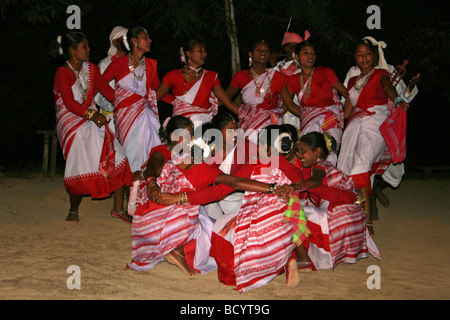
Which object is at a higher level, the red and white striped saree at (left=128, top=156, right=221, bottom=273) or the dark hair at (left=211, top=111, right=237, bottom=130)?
the dark hair at (left=211, top=111, right=237, bottom=130)

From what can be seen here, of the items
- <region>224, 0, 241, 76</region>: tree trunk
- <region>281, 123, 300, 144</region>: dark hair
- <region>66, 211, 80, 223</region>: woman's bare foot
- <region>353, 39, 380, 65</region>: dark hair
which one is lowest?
<region>66, 211, 80, 223</region>: woman's bare foot

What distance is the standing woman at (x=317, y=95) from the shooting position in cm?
577

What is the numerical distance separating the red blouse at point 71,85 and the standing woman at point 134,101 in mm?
81

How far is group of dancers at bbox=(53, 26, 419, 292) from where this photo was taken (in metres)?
4.00

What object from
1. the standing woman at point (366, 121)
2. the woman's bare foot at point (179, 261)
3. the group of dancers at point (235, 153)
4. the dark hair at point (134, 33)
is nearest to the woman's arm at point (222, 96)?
the group of dancers at point (235, 153)

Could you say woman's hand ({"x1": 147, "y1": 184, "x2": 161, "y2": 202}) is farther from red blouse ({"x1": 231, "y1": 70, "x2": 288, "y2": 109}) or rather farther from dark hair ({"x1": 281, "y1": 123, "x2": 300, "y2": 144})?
red blouse ({"x1": 231, "y1": 70, "x2": 288, "y2": 109})

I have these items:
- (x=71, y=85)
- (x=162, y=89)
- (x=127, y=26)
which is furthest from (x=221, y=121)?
(x=127, y=26)

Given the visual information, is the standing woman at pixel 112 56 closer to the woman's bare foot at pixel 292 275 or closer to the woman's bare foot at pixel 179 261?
the woman's bare foot at pixel 179 261

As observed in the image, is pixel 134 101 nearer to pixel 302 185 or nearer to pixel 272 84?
pixel 272 84

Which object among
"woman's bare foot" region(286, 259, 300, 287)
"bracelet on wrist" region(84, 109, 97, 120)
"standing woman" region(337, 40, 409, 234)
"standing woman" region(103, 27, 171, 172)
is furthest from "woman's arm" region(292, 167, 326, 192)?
"bracelet on wrist" region(84, 109, 97, 120)

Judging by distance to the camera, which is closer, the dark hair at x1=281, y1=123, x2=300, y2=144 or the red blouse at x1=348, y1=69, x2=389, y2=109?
the dark hair at x1=281, y1=123, x2=300, y2=144

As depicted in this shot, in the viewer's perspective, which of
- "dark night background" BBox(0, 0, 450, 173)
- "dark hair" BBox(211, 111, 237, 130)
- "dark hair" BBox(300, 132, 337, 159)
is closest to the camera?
"dark hair" BBox(300, 132, 337, 159)

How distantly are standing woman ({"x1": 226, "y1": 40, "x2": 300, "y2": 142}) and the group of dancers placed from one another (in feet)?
0.04

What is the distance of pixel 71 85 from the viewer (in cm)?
575
